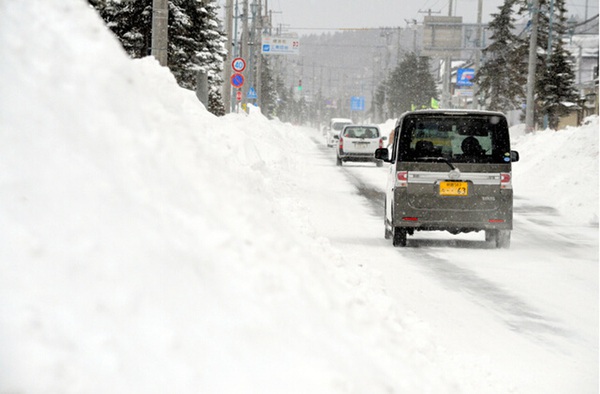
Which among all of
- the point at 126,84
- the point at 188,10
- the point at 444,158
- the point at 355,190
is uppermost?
the point at 188,10

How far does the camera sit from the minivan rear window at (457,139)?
39.9 ft

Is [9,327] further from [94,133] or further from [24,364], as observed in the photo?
[94,133]

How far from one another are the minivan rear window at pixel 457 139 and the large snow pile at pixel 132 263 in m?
7.16

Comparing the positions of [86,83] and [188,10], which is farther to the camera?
[188,10]

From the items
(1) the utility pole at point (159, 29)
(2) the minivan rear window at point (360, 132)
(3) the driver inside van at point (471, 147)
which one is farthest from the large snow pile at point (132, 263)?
(2) the minivan rear window at point (360, 132)

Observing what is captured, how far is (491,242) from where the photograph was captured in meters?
13.2

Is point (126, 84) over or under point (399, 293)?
over

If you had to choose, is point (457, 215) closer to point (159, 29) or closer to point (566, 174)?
point (159, 29)

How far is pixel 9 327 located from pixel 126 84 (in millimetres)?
1768

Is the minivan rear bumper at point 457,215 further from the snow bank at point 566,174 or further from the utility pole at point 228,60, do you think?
the utility pole at point 228,60

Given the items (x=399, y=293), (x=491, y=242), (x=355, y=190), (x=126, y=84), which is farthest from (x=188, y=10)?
(x=126, y=84)

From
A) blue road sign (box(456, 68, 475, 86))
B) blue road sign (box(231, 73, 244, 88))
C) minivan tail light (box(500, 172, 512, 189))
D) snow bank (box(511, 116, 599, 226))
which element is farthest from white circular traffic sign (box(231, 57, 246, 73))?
blue road sign (box(456, 68, 475, 86))

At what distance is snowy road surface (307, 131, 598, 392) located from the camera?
239 inches

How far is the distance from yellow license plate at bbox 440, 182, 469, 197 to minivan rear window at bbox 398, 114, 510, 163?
323 mm
